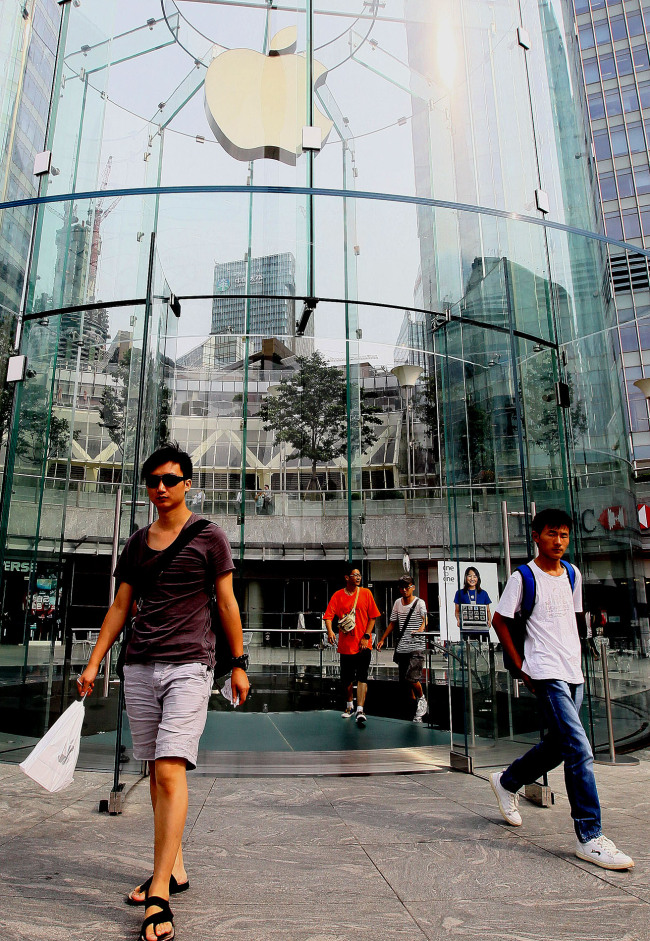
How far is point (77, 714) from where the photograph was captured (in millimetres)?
2658

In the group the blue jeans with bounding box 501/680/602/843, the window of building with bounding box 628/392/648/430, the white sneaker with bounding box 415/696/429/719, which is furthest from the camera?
the window of building with bounding box 628/392/648/430

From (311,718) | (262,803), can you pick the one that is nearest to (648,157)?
(311,718)

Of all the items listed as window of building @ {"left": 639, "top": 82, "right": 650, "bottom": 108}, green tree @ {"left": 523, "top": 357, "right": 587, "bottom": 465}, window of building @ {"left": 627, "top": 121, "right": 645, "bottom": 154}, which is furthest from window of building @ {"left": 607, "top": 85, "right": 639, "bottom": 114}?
green tree @ {"left": 523, "top": 357, "right": 587, "bottom": 465}

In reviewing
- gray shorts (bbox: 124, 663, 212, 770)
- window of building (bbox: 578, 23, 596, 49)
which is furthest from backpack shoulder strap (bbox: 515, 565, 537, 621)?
window of building (bbox: 578, 23, 596, 49)

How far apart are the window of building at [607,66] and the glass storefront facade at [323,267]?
4467cm

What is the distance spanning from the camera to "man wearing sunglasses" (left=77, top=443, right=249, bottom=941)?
92.8 inches

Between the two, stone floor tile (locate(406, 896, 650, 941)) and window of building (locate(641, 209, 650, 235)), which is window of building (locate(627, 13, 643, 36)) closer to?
window of building (locate(641, 209, 650, 235))

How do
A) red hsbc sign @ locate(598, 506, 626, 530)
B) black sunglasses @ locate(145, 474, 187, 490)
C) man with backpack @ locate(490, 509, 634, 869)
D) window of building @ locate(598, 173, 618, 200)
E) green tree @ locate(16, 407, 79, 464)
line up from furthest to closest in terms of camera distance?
1. window of building @ locate(598, 173, 618, 200)
2. red hsbc sign @ locate(598, 506, 626, 530)
3. green tree @ locate(16, 407, 79, 464)
4. man with backpack @ locate(490, 509, 634, 869)
5. black sunglasses @ locate(145, 474, 187, 490)

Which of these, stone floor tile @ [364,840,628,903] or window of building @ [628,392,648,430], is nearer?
stone floor tile @ [364,840,628,903]

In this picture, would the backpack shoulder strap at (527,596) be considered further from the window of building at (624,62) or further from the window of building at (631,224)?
the window of building at (624,62)

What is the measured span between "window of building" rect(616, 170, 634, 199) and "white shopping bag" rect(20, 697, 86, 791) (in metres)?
49.0

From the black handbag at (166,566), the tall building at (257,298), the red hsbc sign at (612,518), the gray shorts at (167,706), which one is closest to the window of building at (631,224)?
the tall building at (257,298)

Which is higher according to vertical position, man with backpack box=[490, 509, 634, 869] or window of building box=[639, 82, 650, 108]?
window of building box=[639, 82, 650, 108]

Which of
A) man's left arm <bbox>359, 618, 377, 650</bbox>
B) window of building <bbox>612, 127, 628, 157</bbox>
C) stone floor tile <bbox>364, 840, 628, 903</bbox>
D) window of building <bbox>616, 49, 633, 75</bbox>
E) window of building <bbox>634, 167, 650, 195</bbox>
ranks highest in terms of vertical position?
window of building <bbox>616, 49, 633, 75</bbox>
